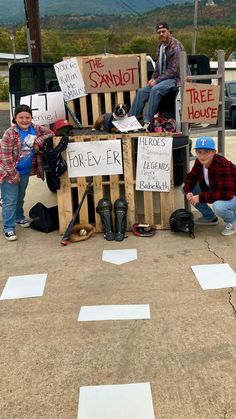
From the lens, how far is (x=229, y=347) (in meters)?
2.69

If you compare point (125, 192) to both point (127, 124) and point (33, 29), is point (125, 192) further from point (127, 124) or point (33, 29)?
point (33, 29)

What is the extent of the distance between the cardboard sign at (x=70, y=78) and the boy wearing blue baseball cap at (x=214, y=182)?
5.70 ft

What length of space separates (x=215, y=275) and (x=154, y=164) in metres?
1.39

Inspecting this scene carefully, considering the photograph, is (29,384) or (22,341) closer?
(29,384)

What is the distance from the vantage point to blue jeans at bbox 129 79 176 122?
17.1 feet

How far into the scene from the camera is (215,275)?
3.61 m

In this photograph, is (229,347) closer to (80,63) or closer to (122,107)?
(122,107)

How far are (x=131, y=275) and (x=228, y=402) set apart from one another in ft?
5.08

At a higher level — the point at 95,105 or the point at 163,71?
the point at 163,71

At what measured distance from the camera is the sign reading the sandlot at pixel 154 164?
4.54 m

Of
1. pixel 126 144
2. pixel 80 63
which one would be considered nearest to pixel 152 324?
pixel 126 144

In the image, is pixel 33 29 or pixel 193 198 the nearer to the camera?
pixel 193 198

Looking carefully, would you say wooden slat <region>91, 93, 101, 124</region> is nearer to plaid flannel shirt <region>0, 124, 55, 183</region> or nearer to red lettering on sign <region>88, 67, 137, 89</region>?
red lettering on sign <region>88, 67, 137, 89</region>

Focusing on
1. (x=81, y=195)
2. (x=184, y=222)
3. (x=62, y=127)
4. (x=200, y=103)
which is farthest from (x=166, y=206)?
(x=62, y=127)
